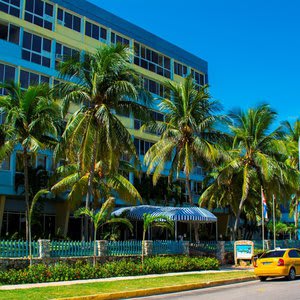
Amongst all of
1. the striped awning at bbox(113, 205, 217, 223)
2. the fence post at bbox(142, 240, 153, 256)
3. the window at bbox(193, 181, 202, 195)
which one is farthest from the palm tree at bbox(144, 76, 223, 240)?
the window at bbox(193, 181, 202, 195)

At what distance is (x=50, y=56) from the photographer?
33.3 meters

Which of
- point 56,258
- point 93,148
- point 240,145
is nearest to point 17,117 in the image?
point 93,148

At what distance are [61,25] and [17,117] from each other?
13706 millimetres

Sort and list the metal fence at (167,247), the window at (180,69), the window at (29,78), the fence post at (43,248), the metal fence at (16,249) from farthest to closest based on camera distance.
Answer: the window at (180,69) → the window at (29,78) → the metal fence at (167,247) → the fence post at (43,248) → the metal fence at (16,249)

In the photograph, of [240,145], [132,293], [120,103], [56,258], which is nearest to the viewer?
[132,293]

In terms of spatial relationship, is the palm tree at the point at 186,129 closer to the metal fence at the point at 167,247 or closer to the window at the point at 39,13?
the metal fence at the point at 167,247

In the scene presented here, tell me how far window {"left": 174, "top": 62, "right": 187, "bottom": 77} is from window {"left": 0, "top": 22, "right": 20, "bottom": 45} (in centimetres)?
1782

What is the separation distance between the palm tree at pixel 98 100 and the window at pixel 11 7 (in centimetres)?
950

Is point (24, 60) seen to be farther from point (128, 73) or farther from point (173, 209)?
point (173, 209)

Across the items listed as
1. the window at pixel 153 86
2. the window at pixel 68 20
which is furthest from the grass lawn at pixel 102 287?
the window at pixel 153 86

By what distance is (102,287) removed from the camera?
50.2 feet

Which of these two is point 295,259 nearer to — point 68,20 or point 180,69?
point 68,20

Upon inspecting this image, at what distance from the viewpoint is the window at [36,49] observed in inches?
1255

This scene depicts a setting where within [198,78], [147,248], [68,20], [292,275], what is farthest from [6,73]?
[198,78]
